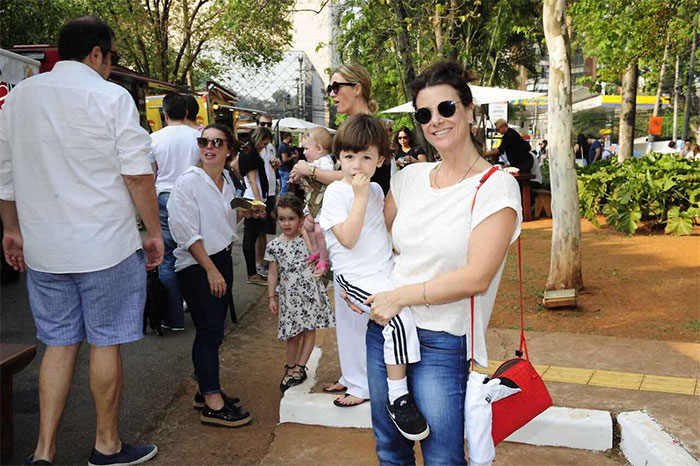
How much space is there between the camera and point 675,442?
361 cm

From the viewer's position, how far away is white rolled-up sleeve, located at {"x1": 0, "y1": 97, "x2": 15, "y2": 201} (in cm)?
354

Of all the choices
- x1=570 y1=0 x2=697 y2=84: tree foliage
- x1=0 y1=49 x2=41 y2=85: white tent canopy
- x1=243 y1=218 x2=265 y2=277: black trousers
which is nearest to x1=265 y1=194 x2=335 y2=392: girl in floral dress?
x1=0 y1=49 x2=41 y2=85: white tent canopy

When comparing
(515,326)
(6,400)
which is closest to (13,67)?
(6,400)

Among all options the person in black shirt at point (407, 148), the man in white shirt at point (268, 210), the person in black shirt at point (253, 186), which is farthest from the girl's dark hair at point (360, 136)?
the person in black shirt at point (407, 148)

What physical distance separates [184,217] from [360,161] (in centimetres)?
154

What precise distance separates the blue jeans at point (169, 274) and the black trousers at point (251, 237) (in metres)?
2.18

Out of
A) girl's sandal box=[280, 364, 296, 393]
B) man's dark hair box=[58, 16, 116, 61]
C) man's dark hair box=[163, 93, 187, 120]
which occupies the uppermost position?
man's dark hair box=[58, 16, 116, 61]

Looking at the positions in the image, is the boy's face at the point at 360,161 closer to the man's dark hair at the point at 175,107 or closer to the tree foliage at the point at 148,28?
the man's dark hair at the point at 175,107

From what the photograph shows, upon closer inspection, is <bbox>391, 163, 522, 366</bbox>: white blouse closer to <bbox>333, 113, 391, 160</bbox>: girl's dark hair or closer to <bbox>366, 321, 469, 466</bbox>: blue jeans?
<bbox>366, 321, 469, 466</bbox>: blue jeans

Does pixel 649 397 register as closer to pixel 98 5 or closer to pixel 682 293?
pixel 682 293

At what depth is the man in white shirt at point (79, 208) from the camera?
3.42 meters

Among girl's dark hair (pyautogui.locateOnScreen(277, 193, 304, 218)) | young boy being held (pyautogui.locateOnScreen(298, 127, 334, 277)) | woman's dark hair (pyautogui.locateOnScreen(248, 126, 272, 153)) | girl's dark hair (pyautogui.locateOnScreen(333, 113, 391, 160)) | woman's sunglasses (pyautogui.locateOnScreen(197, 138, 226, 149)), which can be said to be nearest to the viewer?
girl's dark hair (pyautogui.locateOnScreen(333, 113, 391, 160))

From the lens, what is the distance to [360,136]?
10.0 feet

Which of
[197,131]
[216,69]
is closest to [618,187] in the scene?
[197,131]
